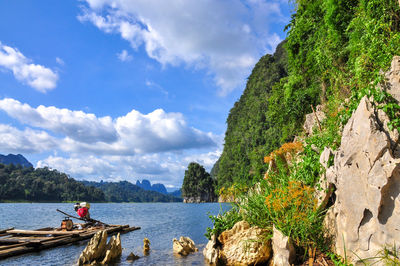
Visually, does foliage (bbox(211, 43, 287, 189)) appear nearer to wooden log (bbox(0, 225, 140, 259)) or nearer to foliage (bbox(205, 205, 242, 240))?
wooden log (bbox(0, 225, 140, 259))

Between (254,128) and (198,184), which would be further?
(198,184)

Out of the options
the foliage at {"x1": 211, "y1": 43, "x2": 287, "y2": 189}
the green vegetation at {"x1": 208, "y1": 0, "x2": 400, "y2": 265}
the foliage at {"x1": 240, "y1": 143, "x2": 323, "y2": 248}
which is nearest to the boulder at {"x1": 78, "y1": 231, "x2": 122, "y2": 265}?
the green vegetation at {"x1": 208, "y1": 0, "x2": 400, "y2": 265}

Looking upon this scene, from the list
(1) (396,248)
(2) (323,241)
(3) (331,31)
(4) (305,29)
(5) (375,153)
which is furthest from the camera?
(4) (305,29)

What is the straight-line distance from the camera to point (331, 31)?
15.2m

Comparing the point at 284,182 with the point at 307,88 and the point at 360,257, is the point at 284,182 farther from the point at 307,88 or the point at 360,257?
the point at 307,88

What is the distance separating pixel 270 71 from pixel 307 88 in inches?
3022

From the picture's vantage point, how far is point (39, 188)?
427 ft

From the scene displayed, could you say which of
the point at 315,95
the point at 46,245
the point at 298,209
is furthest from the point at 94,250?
the point at 315,95

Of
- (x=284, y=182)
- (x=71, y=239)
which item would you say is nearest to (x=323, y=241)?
(x=284, y=182)

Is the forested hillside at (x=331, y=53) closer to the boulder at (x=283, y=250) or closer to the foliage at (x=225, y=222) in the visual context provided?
the foliage at (x=225, y=222)

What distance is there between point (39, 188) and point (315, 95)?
142 metres

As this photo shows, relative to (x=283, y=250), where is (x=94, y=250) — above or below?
below

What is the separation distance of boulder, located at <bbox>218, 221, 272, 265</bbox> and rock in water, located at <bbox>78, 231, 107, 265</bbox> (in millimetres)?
4921

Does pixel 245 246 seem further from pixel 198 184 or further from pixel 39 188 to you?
pixel 39 188
